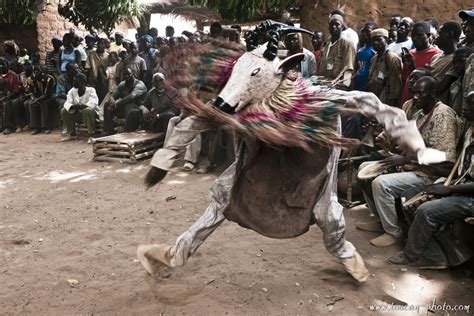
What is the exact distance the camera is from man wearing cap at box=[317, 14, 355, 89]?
19.2ft

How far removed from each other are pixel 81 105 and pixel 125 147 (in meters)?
2.34

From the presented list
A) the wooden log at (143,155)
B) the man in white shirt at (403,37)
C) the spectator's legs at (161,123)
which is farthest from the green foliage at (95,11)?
the man in white shirt at (403,37)

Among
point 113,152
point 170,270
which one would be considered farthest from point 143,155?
point 170,270

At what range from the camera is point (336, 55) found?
5.97 meters

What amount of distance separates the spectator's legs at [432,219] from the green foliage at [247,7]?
19.3 ft

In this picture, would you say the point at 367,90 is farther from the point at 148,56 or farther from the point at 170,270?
the point at 148,56

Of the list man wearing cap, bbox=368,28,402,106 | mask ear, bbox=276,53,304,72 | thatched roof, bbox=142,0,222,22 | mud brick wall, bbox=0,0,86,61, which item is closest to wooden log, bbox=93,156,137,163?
man wearing cap, bbox=368,28,402,106

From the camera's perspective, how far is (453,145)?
3.75 meters

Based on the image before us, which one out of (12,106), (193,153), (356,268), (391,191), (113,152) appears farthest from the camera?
(12,106)

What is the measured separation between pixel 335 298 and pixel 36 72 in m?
9.06

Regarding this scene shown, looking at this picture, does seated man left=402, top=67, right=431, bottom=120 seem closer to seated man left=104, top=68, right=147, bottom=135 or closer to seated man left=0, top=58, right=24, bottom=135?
seated man left=104, top=68, right=147, bottom=135

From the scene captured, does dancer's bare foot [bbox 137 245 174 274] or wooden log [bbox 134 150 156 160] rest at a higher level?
dancer's bare foot [bbox 137 245 174 274]

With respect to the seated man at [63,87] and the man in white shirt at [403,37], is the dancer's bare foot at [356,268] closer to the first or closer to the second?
the man in white shirt at [403,37]

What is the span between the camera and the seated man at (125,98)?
8328 millimetres
